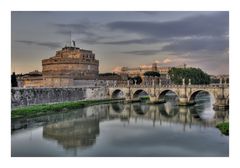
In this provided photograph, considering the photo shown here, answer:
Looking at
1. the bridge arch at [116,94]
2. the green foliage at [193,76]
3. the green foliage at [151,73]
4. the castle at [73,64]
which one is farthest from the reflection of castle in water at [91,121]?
the green foliage at [151,73]

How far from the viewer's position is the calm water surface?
25.6 feet

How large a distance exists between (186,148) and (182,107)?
8100 mm

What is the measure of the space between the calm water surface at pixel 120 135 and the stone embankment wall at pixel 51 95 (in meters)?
1.95

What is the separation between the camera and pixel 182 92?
1698 cm

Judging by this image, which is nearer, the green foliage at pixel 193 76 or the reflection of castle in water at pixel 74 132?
the reflection of castle in water at pixel 74 132

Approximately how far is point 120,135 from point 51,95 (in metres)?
7.62

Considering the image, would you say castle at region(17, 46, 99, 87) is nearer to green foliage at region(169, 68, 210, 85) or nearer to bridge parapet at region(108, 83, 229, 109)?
bridge parapet at region(108, 83, 229, 109)

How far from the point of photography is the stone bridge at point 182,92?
15.0m

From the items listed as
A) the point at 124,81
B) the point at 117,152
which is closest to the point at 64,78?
the point at 124,81

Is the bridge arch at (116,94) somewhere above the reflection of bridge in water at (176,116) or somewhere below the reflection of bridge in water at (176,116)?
above

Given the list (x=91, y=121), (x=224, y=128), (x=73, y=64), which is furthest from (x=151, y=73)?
(x=224, y=128)

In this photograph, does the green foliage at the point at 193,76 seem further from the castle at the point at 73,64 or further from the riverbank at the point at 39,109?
the riverbank at the point at 39,109

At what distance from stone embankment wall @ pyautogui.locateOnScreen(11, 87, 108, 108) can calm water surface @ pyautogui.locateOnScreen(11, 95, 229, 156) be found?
195 centimetres
